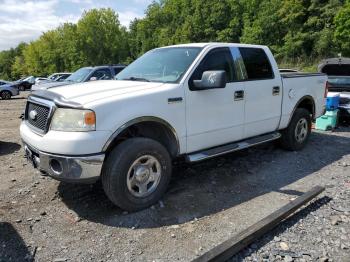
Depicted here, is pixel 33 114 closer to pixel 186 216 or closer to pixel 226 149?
pixel 186 216

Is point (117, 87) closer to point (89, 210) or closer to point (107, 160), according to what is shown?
point (107, 160)

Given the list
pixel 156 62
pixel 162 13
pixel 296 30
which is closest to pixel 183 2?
pixel 162 13

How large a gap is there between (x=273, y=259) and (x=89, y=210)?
2.16 m

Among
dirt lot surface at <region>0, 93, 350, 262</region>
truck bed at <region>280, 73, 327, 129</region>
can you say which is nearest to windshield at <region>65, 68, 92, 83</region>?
dirt lot surface at <region>0, 93, 350, 262</region>

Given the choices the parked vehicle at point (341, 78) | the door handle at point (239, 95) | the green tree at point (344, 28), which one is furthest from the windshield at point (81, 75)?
the green tree at point (344, 28)

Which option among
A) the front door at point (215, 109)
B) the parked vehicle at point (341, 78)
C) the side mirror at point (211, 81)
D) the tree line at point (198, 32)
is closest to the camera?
the side mirror at point (211, 81)

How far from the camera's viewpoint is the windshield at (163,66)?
4.71 metres

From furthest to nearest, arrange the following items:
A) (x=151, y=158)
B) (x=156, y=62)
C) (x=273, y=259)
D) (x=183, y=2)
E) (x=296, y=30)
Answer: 1. (x=183, y=2)
2. (x=296, y=30)
3. (x=156, y=62)
4. (x=151, y=158)
5. (x=273, y=259)

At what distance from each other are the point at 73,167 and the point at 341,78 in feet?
26.3

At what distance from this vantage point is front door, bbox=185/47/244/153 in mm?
4605

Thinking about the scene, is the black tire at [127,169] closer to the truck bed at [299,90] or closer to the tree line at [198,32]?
the truck bed at [299,90]

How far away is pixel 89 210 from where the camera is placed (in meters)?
4.34

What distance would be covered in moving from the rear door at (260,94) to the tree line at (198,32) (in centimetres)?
2828

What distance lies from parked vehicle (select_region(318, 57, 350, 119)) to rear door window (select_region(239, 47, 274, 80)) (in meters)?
4.04
